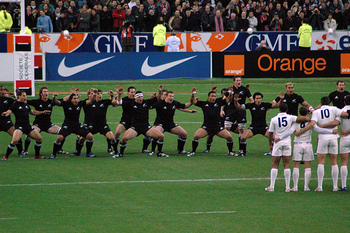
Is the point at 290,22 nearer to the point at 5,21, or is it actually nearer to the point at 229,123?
the point at 5,21

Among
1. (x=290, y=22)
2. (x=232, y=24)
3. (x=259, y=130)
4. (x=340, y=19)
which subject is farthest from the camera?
(x=340, y=19)

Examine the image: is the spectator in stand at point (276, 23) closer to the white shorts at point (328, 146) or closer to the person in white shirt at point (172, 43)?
the person in white shirt at point (172, 43)

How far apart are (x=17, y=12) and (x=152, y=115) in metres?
13.9

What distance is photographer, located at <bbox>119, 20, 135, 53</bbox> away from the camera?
1291 inches

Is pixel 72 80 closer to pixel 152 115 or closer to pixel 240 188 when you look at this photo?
pixel 152 115

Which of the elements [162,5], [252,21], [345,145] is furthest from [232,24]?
[345,145]

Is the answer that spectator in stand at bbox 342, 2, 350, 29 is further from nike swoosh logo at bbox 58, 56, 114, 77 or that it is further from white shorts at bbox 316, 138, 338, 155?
white shorts at bbox 316, 138, 338, 155

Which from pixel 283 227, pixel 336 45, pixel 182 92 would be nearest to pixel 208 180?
pixel 283 227

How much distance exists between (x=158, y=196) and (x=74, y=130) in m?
5.48

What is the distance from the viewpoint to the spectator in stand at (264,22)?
37062mm

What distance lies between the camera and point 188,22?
3591 centimetres

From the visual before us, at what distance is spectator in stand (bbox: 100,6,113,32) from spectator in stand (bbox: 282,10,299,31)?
37.3ft

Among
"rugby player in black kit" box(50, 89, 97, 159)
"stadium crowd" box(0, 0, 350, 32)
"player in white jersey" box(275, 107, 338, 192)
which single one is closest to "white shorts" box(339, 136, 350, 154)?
"player in white jersey" box(275, 107, 338, 192)

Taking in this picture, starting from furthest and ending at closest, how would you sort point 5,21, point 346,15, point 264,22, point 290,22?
point 346,15 < point 264,22 < point 290,22 < point 5,21
